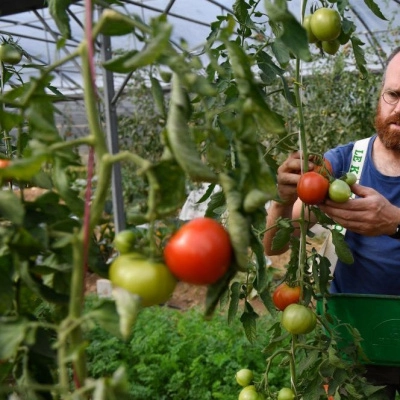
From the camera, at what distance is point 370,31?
232 inches

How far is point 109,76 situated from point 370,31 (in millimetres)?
3452

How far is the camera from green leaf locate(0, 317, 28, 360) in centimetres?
48

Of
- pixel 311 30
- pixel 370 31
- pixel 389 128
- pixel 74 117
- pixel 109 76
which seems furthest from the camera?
pixel 74 117

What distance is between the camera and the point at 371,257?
65.3 inches

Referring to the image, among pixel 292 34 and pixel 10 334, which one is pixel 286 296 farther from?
pixel 10 334

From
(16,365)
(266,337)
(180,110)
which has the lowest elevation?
(266,337)

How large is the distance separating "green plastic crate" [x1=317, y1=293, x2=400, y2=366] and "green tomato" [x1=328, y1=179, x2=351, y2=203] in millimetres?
317

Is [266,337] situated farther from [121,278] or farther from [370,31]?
[370,31]

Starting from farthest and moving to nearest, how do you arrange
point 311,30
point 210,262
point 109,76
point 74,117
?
point 74,117, point 109,76, point 311,30, point 210,262

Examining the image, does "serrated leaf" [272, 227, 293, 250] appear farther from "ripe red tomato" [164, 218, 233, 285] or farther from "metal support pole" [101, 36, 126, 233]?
"metal support pole" [101, 36, 126, 233]

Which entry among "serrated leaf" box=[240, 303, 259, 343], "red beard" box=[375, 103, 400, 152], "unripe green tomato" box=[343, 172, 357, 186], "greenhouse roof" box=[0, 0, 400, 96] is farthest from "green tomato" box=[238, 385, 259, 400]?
"greenhouse roof" box=[0, 0, 400, 96]

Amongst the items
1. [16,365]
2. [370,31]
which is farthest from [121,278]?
[370,31]

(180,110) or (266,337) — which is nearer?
(180,110)

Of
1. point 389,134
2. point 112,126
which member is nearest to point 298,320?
point 389,134
